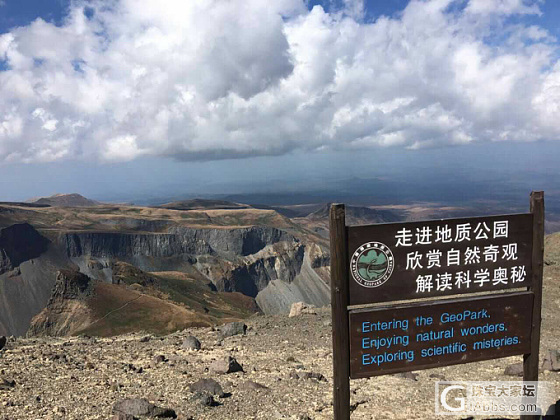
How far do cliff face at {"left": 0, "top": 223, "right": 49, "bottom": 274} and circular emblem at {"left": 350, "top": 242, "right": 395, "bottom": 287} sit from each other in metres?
127

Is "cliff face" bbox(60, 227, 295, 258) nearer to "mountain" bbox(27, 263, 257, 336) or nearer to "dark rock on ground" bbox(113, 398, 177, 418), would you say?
"mountain" bbox(27, 263, 257, 336)

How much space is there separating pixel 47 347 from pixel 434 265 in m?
14.3

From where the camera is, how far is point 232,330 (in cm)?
1773

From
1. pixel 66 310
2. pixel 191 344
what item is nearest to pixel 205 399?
pixel 191 344

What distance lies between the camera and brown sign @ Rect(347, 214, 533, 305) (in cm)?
655

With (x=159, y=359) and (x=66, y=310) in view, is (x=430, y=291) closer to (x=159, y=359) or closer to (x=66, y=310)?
(x=159, y=359)

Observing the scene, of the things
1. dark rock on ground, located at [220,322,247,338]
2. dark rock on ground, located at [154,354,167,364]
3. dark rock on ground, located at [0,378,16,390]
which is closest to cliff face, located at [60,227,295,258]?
dark rock on ground, located at [220,322,247,338]

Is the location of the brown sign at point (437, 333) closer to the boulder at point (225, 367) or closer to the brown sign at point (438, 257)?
the brown sign at point (438, 257)

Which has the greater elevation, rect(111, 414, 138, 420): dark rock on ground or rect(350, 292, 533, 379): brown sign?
rect(350, 292, 533, 379): brown sign

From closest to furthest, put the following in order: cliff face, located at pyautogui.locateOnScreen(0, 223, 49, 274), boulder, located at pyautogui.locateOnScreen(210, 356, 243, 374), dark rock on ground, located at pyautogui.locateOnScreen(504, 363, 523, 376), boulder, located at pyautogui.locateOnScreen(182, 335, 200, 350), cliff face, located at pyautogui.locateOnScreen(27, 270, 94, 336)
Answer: dark rock on ground, located at pyautogui.locateOnScreen(504, 363, 523, 376)
boulder, located at pyautogui.locateOnScreen(210, 356, 243, 374)
boulder, located at pyautogui.locateOnScreen(182, 335, 200, 350)
cliff face, located at pyautogui.locateOnScreen(27, 270, 94, 336)
cliff face, located at pyautogui.locateOnScreen(0, 223, 49, 274)

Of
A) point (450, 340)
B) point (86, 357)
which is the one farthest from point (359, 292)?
point (86, 357)

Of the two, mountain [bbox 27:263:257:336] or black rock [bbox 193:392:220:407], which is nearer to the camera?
black rock [bbox 193:392:220:407]

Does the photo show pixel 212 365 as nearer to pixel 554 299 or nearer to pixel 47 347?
pixel 47 347

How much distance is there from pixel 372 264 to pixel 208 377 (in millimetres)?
7331
